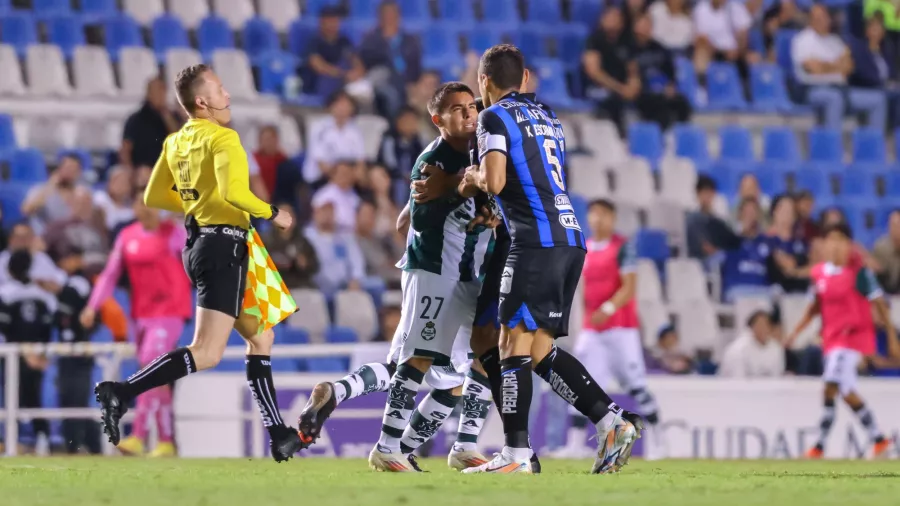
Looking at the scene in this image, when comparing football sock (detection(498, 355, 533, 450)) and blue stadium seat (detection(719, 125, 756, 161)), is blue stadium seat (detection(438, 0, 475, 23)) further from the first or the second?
football sock (detection(498, 355, 533, 450))

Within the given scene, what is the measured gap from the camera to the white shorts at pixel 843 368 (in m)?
13.3

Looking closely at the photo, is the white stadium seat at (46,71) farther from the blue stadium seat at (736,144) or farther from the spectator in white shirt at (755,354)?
the blue stadium seat at (736,144)

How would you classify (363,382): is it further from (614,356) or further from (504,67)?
(614,356)

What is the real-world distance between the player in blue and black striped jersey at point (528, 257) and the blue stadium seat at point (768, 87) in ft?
40.6

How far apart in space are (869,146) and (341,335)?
27.1 feet

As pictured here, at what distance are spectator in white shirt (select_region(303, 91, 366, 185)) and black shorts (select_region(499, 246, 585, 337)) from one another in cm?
871

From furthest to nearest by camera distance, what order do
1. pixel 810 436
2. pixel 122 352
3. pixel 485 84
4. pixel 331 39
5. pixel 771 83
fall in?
1. pixel 771 83
2. pixel 331 39
3. pixel 810 436
4. pixel 122 352
5. pixel 485 84

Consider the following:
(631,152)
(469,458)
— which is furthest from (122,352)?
(631,152)

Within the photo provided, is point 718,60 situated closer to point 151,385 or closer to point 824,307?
point 824,307

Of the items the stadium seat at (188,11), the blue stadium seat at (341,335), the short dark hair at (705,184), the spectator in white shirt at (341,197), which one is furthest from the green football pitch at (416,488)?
the stadium seat at (188,11)

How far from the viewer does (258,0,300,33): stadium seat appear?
18.3 metres

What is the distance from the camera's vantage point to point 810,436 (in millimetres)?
13742

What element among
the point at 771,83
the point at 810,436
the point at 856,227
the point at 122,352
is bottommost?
the point at 810,436

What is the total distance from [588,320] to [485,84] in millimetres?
5523
